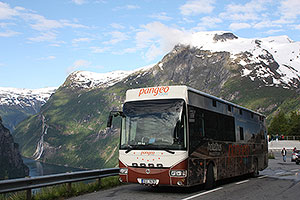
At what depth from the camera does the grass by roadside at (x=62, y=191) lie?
1128cm

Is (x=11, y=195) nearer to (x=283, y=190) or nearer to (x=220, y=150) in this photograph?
(x=220, y=150)

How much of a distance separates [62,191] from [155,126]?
12.1 ft

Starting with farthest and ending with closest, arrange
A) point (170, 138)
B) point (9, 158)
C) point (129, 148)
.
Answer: point (9, 158)
point (129, 148)
point (170, 138)

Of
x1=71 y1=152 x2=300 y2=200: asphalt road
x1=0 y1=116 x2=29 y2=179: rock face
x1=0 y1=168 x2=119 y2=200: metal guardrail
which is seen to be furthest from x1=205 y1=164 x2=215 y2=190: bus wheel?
x1=0 y1=116 x2=29 y2=179: rock face

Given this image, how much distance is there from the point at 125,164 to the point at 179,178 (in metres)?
1.97

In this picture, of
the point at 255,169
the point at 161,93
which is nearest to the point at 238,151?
the point at 255,169

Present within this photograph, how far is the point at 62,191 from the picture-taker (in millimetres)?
12695

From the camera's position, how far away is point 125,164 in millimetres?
13078

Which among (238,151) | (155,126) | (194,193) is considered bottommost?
(194,193)

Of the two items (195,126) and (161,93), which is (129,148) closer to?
(161,93)

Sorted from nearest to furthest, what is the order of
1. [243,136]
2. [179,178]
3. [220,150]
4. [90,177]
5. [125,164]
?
[179,178]
[125,164]
[90,177]
[220,150]
[243,136]

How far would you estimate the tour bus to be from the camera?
40.7 feet

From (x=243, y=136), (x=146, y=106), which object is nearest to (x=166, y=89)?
(x=146, y=106)

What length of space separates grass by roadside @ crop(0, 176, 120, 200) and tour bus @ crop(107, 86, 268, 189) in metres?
1.64
